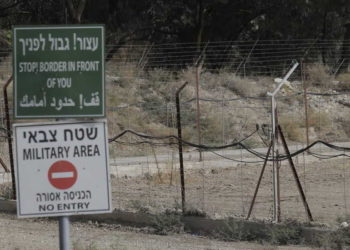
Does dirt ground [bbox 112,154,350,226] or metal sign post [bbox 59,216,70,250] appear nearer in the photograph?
metal sign post [bbox 59,216,70,250]

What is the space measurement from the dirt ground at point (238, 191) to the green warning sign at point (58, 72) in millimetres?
5081

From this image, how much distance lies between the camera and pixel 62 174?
16.3 ft

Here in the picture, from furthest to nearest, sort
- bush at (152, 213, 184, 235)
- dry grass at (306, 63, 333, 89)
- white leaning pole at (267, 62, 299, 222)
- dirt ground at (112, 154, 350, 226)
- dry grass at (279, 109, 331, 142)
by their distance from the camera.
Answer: dry grass at (306, 63, 333, 89) < dry grass at (279, 109, 331, 142) < dirt ground at (112, 154, 350, 226) < bush at (152, 213, 184, 235) < white leaning pole at (267, 62, 299, 222)

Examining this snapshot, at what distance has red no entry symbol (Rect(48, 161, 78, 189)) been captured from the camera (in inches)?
195

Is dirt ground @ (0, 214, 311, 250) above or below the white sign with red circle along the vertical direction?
below

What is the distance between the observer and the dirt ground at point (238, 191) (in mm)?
10773

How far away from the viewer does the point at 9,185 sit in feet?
42.9

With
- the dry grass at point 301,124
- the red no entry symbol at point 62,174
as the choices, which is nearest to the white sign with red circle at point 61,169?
the red no entry symbol at point 62,174

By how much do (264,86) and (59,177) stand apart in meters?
23.5

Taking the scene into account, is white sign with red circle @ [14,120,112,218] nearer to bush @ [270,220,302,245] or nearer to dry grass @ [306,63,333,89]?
bush @ [270,220,302,245]

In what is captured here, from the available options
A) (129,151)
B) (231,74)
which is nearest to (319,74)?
(231,74)

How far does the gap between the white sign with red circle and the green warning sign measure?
121 millimetres

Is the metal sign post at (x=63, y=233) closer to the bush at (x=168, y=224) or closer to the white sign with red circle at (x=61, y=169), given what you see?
the white sign with red circle at (x=61, y=169)

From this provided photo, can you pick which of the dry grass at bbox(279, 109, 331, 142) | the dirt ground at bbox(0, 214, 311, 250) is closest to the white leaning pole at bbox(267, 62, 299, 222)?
the dirt ground at bbox(0, 214, 311, 250)
